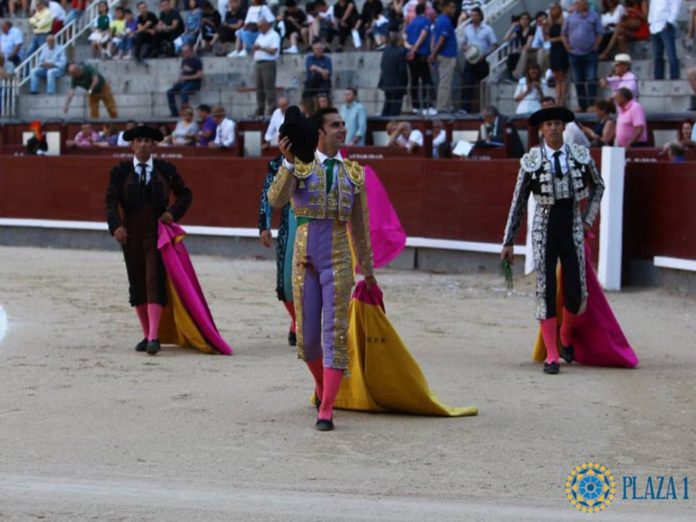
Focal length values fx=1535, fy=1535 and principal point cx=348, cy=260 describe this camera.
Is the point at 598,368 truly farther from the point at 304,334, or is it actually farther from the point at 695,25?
the point at 695,25

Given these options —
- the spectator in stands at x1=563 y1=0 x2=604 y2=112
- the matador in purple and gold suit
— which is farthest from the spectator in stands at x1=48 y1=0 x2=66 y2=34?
the matador in purple and gold suit

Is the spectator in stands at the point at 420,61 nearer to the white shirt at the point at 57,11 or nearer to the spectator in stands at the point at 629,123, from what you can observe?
the spectator in stands at the point at 629,123

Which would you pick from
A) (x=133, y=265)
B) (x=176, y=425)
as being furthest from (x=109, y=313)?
(x=176, y=425)

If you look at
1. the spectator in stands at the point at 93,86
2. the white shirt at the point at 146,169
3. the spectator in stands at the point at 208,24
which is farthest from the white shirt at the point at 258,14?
the white shirt at the point at 146,169

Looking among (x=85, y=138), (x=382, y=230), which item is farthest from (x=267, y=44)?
(x=382, y=230)

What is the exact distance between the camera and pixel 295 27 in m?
20.0

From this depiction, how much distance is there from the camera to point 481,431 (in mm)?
6492

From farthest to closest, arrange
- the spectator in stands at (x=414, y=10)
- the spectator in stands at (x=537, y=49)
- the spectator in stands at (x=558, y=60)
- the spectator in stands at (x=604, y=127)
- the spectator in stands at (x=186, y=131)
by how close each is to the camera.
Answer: the spectator in stands at (x=186, y=131) < the spectator in stands at (x=414, y=10) < the spectator in stands at (x=537, y=49) < the spectator in stands at (x=558, y=60) < the spectator in stands at (x=604, y=127)

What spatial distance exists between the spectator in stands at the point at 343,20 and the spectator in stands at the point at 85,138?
3.28m

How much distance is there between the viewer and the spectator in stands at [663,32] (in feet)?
49.4

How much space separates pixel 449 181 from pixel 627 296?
292 centimetres

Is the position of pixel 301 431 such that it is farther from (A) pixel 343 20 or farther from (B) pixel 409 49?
(A) pixel 343 20

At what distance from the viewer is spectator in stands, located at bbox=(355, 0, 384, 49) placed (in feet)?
62.7

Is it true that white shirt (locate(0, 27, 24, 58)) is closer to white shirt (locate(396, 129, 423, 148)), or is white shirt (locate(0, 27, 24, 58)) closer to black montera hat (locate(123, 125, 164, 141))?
white shirt (locate(396, 129, 423, 148))
